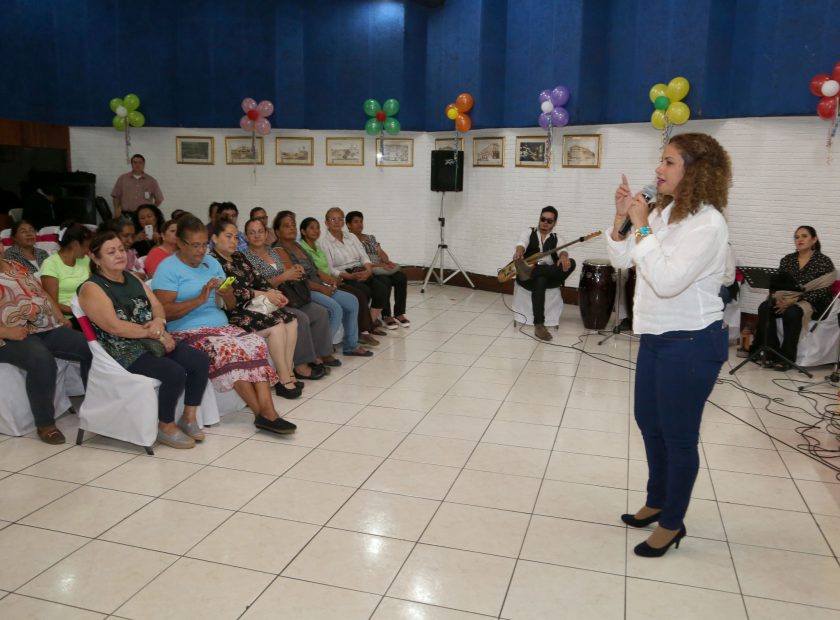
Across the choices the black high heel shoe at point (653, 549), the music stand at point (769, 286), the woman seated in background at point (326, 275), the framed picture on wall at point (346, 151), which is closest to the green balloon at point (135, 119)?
the framed picture on wall at point (346, 151)

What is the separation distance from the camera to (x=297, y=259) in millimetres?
5668

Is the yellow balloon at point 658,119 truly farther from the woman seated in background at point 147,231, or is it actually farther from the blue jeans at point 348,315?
the woman seated in background at point 147,231

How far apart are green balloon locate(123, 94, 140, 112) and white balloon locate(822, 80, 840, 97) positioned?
831cm

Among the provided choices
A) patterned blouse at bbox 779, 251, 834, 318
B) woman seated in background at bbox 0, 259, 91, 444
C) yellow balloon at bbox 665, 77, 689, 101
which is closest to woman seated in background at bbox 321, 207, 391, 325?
woman seated in background at bbox 0, 259, 91, 444

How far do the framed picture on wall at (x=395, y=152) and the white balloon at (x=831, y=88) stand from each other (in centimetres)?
532

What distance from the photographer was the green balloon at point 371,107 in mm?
9531

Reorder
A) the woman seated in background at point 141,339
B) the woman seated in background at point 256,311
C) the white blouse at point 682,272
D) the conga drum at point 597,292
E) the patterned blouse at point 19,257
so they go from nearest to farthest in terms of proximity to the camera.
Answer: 1. the white blouse at point 682,272
2. the woman seated in background at point 141,339
3. the woman seated in background at point 256,311
4. the patterned blouse at point 19,257
5. the conga drum at point 597,292

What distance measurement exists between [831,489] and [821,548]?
0.73 m

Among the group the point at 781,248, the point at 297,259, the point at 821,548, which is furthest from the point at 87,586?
the point at 781,248

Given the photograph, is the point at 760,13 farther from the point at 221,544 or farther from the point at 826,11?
the point at 221,544

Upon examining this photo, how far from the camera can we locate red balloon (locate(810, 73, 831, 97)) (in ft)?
20.3

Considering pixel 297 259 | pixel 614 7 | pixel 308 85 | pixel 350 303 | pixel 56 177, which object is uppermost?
pixel 614 7

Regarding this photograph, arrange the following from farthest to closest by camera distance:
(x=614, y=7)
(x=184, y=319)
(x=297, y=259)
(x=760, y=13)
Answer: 1. (x=614, y=7)
2. (x=760, y=13)
3. (x=297, y=259)
4. (x=184, y=319)

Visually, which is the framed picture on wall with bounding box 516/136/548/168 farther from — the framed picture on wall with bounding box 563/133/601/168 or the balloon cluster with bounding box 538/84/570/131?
the balloon cluster with bounding box 538/84/570/131
